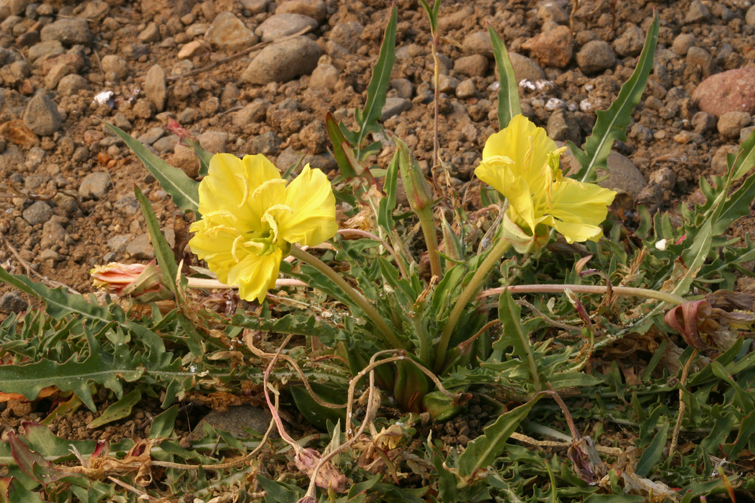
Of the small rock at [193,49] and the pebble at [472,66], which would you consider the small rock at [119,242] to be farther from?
the pebble at [472,66]

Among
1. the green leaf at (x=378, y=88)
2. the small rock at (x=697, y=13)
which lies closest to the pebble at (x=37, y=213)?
the green leaf at (x=378, y=88)

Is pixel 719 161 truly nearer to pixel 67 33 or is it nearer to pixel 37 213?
pixel 37 213

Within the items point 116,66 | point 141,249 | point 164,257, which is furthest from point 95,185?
point 164,257

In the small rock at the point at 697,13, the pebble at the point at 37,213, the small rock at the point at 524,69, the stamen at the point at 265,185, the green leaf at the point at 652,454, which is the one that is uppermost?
the stamen at the point at 265,185

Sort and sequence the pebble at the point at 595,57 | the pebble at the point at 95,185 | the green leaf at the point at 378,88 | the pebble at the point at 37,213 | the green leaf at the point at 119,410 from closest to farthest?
the green leaf at the point at 119,410 < the green leaf at the point at 378,88 < the pebble at the point at 37,213 < the pebble at the point at 95,185 < the pebble at the point at 595,57

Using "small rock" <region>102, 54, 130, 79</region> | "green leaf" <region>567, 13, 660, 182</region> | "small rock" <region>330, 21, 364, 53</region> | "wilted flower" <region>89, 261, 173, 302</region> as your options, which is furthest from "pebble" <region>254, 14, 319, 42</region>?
"wilted flower" <region>89, 261, 173, 302</region>

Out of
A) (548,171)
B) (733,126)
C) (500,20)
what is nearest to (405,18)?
(500,20)
